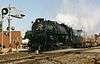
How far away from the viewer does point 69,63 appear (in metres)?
15.1

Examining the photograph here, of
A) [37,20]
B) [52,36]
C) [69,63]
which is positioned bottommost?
[69,63]

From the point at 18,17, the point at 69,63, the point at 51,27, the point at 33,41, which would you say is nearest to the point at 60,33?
the point at 51,27

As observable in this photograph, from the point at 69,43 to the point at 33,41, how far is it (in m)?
6.54

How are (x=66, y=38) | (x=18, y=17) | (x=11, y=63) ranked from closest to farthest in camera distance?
(x=11, y=63)
(x=66, y=38)
(x=18, y=17)

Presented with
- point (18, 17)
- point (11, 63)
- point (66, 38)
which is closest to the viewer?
point (11, 63)

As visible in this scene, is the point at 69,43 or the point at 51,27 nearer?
the point at 51,27

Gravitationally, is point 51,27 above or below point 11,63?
above

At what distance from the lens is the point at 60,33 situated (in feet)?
96.8

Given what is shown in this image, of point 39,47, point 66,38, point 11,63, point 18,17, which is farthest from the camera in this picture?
point 18,17

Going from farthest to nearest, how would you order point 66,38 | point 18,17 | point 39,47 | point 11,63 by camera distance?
point 18,17, point 66,38, point 39,47, point 11,63

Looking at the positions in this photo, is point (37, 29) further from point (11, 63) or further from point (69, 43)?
Result: point (11, 63)

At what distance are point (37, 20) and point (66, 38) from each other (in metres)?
4.44

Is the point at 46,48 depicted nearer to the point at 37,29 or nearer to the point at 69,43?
the point at 37,29

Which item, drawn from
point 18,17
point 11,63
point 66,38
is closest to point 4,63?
point 11,63
